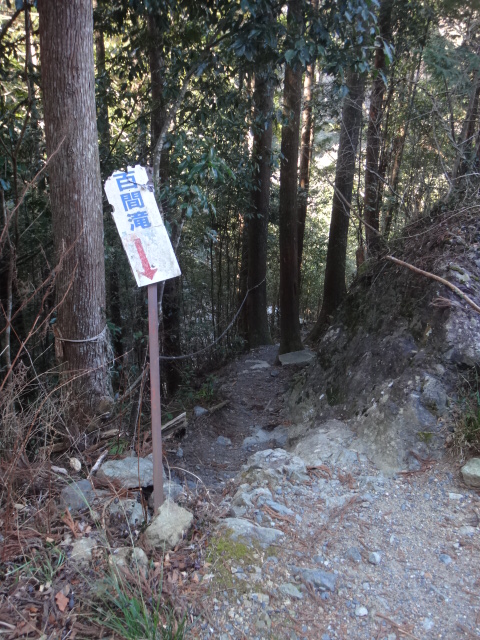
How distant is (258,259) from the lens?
9273 mm

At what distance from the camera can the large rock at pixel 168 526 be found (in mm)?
2420

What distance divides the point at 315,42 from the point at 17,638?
496 cm

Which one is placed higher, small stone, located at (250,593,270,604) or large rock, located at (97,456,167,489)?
large rock, located at (97,456,167,489)

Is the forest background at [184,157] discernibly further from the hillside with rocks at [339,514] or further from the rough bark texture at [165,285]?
the hillside with rocks at [339,514]

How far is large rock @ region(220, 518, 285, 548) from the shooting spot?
254cm

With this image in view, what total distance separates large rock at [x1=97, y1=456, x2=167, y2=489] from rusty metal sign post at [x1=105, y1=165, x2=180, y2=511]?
45cm

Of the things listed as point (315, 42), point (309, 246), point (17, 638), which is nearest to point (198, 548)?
point (17, 638)

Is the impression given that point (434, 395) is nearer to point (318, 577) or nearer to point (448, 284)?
point (448, 284)

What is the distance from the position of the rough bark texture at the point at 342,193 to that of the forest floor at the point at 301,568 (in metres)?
4.44

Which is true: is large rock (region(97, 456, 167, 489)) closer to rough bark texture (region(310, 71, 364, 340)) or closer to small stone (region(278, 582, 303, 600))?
small stone (region(278, 582, 303, 600))

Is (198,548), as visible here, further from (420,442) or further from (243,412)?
(243,412)

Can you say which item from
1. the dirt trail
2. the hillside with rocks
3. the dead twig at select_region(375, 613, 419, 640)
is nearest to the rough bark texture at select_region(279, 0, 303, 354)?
the hillside with rocks

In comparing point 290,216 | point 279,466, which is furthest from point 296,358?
point 279,466

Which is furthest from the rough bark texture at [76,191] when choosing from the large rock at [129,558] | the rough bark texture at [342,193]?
the rough bark texture at [342,193]
